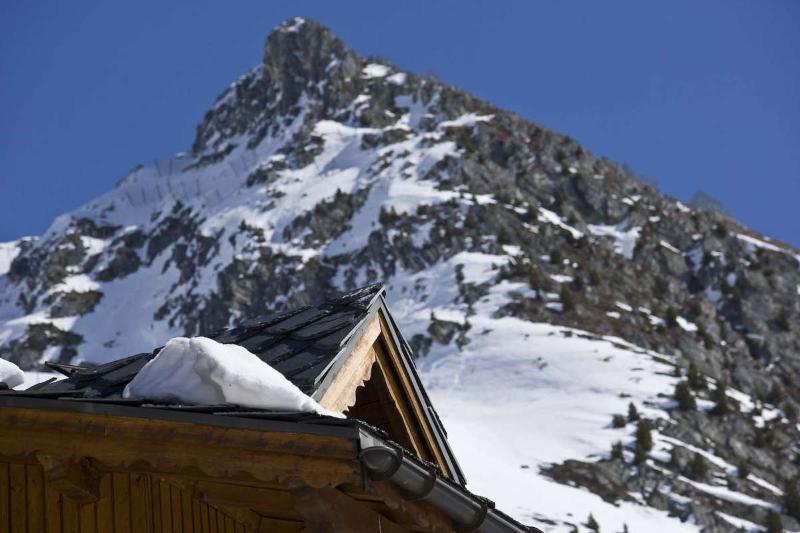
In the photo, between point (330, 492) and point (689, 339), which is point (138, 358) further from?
point (689, 339)

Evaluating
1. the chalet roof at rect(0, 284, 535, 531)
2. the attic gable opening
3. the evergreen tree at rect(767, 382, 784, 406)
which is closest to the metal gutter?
the chalet roof at rect(0, 284, 535, 531)

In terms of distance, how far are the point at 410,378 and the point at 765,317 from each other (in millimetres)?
61524

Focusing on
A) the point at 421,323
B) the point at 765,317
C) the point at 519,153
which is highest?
the point at 519,153

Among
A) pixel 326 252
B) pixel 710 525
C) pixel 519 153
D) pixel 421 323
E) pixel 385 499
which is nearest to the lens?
pixel 385 499

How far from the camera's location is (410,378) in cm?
630

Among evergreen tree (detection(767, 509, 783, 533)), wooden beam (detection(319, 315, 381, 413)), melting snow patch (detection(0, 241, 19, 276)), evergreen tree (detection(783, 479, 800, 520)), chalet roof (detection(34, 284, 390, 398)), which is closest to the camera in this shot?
chalet roof (detection(34, 284, 390, 398))

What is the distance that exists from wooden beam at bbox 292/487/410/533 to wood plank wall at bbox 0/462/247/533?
918 millimetres

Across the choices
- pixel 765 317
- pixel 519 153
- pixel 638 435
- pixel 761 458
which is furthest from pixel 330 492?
pixel 519 153

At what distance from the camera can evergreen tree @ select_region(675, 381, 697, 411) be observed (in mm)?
42719

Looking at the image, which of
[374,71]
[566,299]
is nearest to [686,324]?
[566,299]

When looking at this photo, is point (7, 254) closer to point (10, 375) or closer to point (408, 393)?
point (408, 393)

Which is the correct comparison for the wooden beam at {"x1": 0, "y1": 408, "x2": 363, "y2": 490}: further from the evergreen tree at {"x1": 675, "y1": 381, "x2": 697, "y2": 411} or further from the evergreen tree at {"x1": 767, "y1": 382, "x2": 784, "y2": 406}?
the evergreen tree at {"x1": 767, "y1": 382, "x2": 784, "y2": 406}

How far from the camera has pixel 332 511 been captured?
380 centimetres

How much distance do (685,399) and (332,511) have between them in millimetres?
40672
